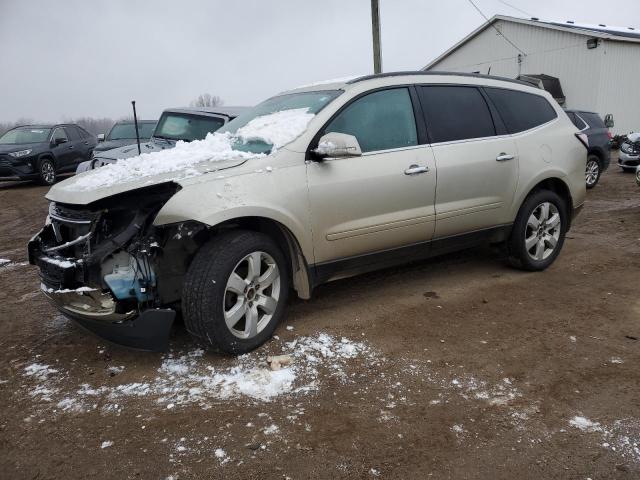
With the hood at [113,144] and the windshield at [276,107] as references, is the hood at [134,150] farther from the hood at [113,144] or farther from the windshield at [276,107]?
the windshield at [276,107]

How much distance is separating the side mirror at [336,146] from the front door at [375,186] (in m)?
0.11

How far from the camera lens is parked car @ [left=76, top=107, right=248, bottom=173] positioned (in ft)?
25.3

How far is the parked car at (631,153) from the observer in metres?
12.4

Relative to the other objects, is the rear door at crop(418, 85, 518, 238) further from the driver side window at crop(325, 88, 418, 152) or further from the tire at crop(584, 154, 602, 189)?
the tire at crop(584, 154, 602, 189)

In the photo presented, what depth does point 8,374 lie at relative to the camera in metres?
3.27

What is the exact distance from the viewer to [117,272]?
317 cm

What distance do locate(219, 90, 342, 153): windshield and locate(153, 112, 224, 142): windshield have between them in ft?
10.8

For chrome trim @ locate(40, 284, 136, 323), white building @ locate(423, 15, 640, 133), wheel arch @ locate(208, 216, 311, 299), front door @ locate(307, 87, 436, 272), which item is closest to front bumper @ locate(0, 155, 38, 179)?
chrome trim @ locate(40, 284, 136, 323)

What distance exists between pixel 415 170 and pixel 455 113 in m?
0.78

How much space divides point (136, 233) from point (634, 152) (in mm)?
12847

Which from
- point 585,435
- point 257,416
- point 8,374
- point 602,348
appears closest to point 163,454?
point 257,416

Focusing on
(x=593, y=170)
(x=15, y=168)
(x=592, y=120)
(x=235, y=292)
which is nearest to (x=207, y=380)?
(x=235, y=292)

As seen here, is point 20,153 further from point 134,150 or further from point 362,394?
point 362,394

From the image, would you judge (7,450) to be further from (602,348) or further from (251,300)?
(602,348)
